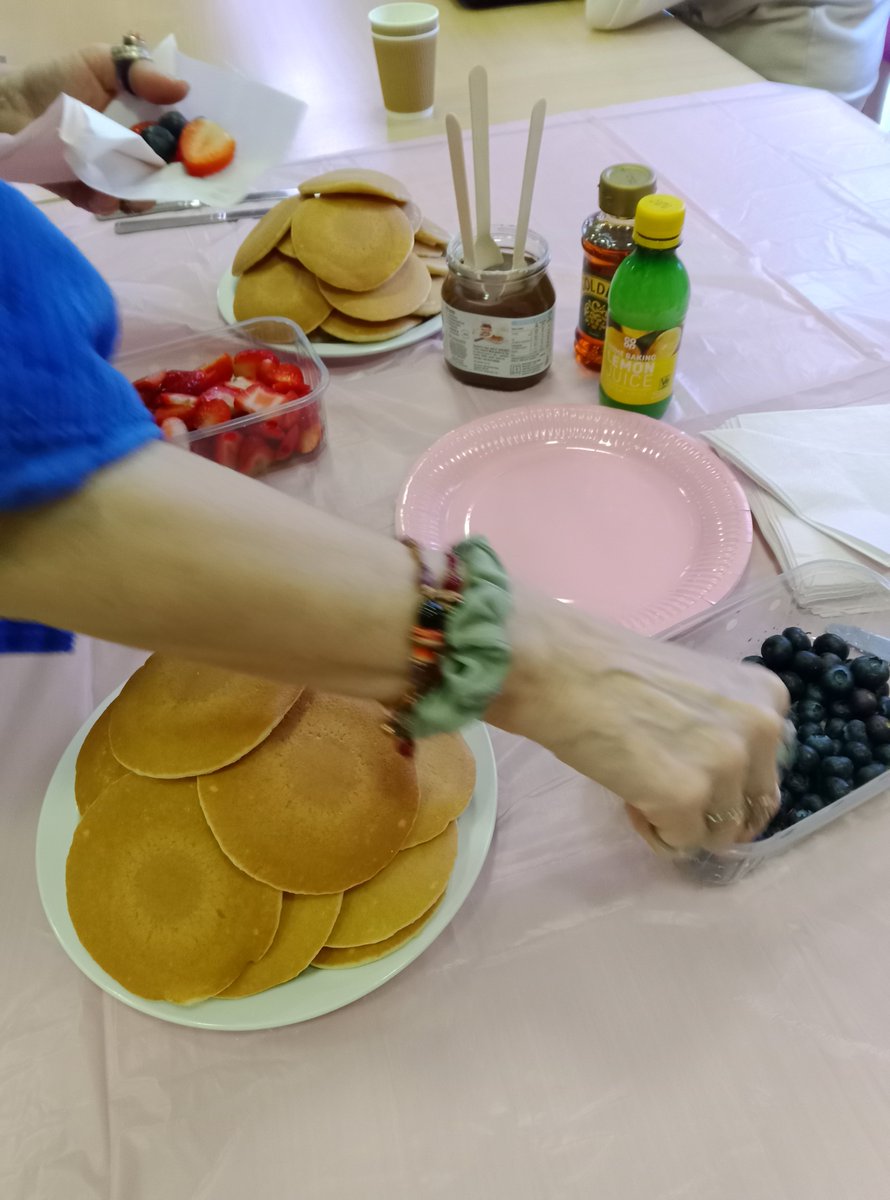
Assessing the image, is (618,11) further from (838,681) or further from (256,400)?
(838,681)

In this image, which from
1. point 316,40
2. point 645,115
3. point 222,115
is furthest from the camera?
point 316,40

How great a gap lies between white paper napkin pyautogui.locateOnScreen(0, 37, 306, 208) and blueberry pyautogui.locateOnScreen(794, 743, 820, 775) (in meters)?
0.97

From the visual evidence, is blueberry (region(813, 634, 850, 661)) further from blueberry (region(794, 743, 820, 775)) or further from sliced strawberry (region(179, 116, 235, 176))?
sliced strawberry (region(179, 116, 235, 176))

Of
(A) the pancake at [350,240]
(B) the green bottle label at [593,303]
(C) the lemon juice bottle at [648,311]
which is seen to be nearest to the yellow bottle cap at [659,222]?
(C) the lemon juice bottle at [648,311]

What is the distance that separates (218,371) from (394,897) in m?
0.62

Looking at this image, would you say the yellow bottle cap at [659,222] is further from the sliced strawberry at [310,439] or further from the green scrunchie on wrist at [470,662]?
the green scrunchie on wrist at [470,662]

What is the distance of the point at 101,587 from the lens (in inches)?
15.6

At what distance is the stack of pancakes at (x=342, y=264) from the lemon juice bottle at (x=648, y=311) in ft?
0.88

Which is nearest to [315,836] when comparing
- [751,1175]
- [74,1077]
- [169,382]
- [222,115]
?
[74,1077]

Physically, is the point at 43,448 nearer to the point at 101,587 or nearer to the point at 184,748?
the point at 101,587

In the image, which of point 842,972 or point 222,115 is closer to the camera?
point 842,972

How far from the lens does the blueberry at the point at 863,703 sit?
0.62 meters

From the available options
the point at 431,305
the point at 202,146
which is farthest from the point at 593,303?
the point at 202,146

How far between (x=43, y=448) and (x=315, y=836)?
0.93 feet
